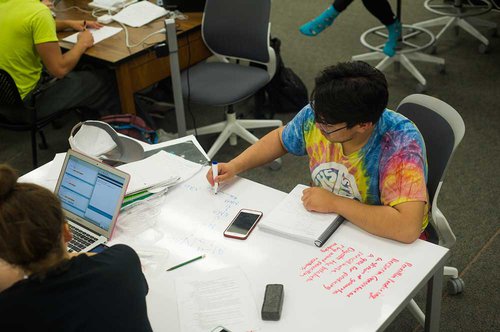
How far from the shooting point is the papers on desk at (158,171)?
76.7 inches

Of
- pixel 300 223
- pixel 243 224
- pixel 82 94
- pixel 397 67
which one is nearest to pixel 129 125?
pixel 82 94

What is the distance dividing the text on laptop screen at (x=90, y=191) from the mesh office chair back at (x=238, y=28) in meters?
1.60

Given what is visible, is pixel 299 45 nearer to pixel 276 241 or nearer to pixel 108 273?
pixel 276 241

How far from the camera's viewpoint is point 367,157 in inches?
68.6

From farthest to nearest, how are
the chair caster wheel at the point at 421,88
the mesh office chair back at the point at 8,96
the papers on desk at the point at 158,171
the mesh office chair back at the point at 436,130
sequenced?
the chair caster wheel at the point at 421,88
the mesh office chair back at the point at 8,96
the papers on desk at the point at 158,171
the mesh office chair back at the point at 436,130

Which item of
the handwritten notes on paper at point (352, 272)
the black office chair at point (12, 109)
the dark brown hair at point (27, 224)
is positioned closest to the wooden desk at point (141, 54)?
the black office chair at point (12, 109)

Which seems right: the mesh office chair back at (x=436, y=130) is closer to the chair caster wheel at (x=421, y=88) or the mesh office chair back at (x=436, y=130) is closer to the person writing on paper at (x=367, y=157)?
the person writing on paper at (x=367, y=157)

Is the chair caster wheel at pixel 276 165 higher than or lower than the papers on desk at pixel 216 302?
lower

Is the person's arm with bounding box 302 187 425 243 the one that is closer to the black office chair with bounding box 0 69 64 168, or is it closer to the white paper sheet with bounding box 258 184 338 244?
the white paper sheet with bounding box 258 184 338 244

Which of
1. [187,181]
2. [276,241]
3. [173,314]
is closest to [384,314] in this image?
[276,241]

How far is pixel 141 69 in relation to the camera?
3.15 metres

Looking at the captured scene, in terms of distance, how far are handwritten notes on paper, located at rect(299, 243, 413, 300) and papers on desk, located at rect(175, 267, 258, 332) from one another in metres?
0.17

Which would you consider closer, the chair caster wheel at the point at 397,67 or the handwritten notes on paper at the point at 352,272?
the handwritten notes on paper at the point at 352,272

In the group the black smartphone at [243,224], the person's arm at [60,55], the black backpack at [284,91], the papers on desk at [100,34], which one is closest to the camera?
the black smartphone at [243,224]
